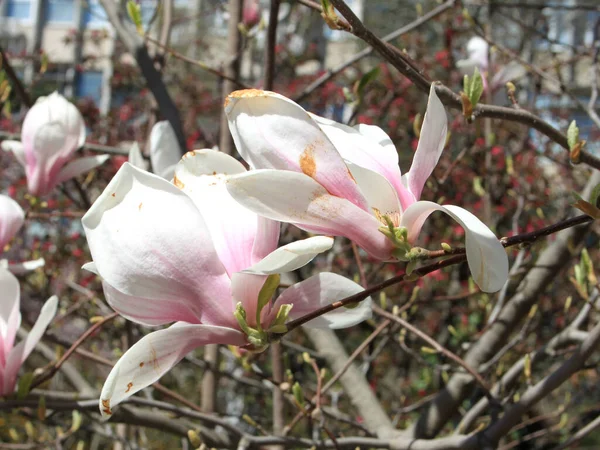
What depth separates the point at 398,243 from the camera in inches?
19.7

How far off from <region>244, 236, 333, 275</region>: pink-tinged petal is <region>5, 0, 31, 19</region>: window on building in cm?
1389

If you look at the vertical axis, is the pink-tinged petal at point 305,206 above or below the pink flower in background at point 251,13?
below

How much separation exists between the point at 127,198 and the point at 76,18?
13.2 m

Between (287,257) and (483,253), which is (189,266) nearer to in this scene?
(287,257)

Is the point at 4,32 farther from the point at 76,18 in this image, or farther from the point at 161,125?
the point at 161,125

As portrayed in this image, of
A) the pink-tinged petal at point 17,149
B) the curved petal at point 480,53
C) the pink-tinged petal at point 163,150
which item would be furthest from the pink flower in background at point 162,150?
the curved petal at point 480,53

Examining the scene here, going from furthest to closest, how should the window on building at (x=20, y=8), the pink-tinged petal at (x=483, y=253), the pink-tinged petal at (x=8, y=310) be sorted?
the window on building at (x=20, y=8) → the pink-tinged petal at (x=8, y=310) → the pink-tinged petal at (x=483, y=253)

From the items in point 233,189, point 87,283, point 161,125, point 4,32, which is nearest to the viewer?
point 233,189

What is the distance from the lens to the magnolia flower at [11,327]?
29.5 inches

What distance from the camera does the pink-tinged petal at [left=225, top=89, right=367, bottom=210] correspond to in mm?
490

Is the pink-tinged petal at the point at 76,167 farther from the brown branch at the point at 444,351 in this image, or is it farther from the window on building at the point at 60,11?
the window on building at the point at 60,11

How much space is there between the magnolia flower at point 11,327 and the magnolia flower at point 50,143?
483mm

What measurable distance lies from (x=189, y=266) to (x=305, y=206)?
11 centimetres

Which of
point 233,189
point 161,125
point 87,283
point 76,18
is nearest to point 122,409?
point 161,125
